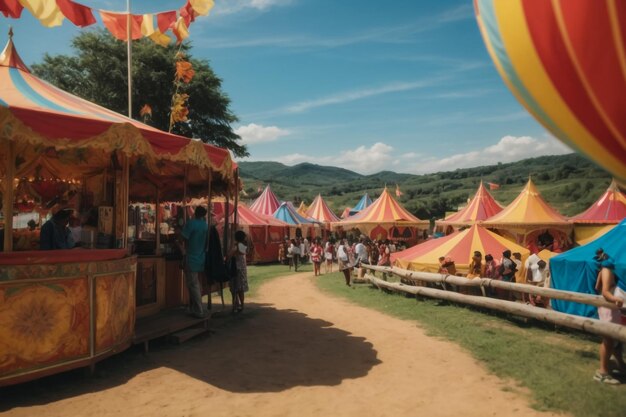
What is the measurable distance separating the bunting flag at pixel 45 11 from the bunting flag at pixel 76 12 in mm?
573

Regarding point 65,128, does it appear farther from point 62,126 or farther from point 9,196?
point 9,196

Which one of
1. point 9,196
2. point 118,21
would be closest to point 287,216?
point 118,21

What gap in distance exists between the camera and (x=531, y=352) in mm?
6805

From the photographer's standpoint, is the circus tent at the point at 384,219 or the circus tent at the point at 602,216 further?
the circus tent at the point at 384,219

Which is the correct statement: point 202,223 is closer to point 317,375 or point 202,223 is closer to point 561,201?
point 317,375

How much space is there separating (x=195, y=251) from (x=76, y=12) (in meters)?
5.32

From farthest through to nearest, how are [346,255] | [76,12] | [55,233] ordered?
[346,255], [76,12], [55,233]

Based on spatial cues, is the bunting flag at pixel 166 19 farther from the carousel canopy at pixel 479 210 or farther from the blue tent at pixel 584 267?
the carousel canopy at pixel 479 210

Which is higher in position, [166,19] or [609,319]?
[166,19]

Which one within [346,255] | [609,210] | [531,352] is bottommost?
[531,352]

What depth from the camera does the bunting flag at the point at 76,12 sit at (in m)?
8.29

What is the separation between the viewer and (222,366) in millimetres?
6055

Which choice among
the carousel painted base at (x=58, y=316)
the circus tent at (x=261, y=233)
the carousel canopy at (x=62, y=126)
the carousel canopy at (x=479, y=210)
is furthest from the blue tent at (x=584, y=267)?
the circus tent at (x=261, y=233)

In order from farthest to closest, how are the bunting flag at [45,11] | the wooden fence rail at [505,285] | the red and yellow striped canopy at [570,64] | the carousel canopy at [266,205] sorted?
the carousel canopy at [266,205] → the bunting flag at [45,11] → the wooden fence rail at [505,285] → the red and yellow striped canopy at [570,64]
